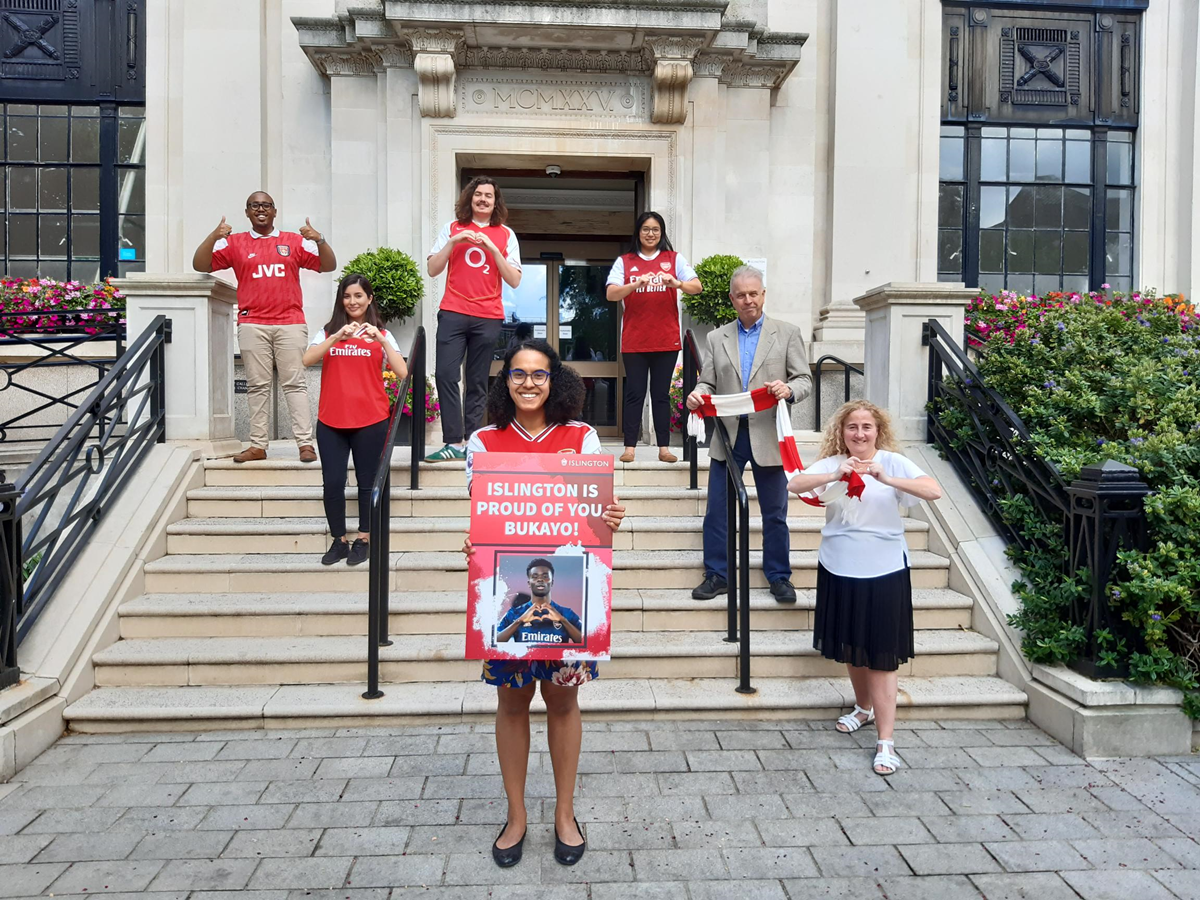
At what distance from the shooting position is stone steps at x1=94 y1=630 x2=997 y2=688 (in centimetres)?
450

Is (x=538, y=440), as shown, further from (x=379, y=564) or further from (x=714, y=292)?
(x=714, y=292)

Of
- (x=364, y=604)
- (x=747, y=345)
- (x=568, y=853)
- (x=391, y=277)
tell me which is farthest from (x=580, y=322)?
(x=568, y=853)

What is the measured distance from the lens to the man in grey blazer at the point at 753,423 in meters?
4.93

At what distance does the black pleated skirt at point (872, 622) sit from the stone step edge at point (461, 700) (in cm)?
59

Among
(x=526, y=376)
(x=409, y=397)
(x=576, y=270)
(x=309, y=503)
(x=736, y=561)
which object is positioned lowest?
Answer: (x=736, y=561)

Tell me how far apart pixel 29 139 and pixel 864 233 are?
1086 centimetres

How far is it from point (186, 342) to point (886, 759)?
5850 mm

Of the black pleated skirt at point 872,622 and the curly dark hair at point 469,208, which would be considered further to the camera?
the curly dark hair at point 469,208

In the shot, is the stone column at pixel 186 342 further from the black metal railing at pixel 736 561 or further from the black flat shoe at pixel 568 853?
the black flat shoe at pixel 568 853

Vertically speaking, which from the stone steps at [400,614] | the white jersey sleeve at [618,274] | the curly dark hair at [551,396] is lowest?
the stone steps at [400,614]

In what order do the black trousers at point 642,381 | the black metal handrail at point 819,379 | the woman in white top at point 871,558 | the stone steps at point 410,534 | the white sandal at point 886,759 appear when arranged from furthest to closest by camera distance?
the black metal handrail at point 819,379 → the black trousers at point 642,381 → the stone steps at point 410,534 → the woman in white top at point 871,558 → the white sandal at point 886,759

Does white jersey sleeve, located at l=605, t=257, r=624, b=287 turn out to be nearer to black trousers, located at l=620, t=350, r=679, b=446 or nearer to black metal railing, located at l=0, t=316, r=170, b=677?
black trousers, located at l=620, t=350, r=679, b=446

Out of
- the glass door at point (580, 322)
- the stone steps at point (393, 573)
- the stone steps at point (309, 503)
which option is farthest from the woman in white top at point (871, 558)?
the glass door at point (580, 322)

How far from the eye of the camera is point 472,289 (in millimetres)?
6020
